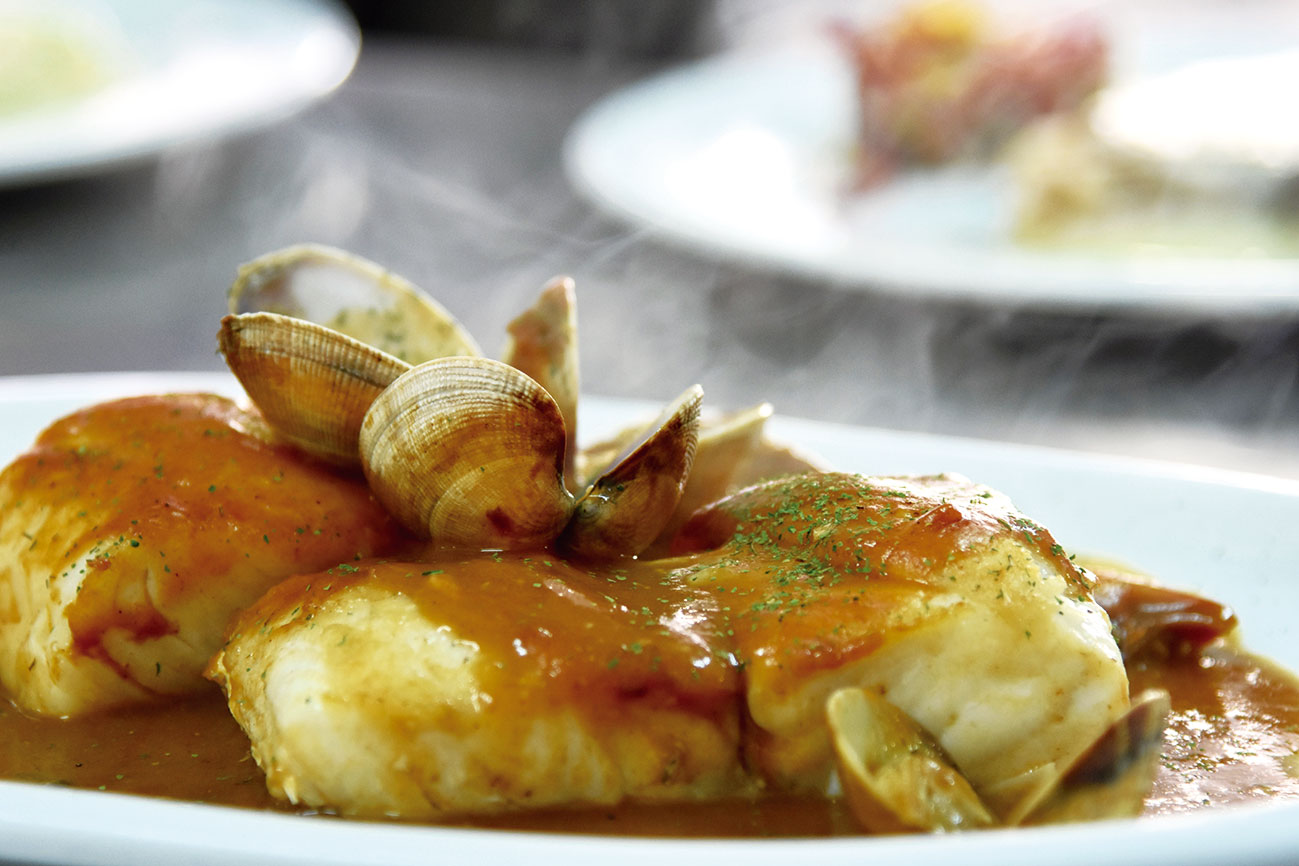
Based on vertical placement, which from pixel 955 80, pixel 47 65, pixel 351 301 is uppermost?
pixel 955 80

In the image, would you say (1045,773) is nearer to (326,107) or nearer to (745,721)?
(745,721)

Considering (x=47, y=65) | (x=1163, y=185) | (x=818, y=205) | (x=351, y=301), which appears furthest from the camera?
(x=47, y=65)

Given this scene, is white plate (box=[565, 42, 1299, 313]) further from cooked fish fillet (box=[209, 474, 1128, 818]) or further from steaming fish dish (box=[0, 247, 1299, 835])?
cooked fish fillet (box=[209, 474, 1128, 818])

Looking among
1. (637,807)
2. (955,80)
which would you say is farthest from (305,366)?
(955,80)

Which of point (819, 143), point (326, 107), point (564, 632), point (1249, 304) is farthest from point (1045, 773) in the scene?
point (326, 107)

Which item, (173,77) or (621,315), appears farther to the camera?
(173,77)

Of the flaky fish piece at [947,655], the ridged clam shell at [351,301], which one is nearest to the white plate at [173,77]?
the ridged clam shell at [351,301]

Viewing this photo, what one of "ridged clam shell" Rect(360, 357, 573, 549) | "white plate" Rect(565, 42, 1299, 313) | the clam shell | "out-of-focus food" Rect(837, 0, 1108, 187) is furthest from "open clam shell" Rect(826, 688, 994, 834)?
"out-of-focus food" Rect(837, 0, 1108, 187)

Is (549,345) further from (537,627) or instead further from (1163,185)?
(1163,185)
